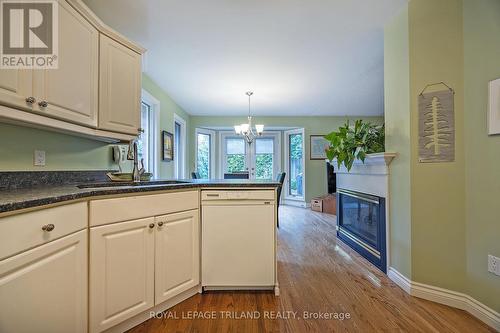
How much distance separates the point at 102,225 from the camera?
52.7 inches

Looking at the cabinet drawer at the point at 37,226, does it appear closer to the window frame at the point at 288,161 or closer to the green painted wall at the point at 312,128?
the green painted wall at the point at 312,128

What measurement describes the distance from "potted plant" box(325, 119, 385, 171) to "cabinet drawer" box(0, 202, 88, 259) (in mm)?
2360

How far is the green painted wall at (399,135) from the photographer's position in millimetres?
1972

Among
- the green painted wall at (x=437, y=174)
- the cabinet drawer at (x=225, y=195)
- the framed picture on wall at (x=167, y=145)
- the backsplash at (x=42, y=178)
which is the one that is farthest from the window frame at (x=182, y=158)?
the green painted wall at (x=437, y=174)

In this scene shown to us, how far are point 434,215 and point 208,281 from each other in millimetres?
1877

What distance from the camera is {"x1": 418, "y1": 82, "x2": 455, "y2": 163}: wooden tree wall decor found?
1.79 m

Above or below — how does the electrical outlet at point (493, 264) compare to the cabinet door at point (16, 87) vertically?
below

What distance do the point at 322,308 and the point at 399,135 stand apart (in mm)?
1582

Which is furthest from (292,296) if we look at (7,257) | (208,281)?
(7,257)

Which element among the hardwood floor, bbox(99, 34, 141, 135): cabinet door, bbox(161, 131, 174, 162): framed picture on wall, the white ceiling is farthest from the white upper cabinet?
bbox(161, 131, 174, 162): framed picture on wall

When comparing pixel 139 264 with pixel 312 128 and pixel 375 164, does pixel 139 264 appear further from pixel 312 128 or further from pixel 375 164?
pixel 312 128

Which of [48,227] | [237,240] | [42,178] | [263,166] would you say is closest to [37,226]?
[48,227]

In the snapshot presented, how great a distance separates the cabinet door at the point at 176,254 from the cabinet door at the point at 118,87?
0.91 m

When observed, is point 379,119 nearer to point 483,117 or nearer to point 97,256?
point 483,117
